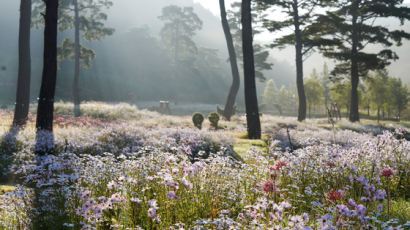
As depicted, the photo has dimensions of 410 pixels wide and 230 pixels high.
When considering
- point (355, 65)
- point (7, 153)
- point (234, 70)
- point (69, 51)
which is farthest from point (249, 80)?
point (69, 51)

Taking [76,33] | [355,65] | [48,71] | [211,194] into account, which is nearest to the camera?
[211,194]

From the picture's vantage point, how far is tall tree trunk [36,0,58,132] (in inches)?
407

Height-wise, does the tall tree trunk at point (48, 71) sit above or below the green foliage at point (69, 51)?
below

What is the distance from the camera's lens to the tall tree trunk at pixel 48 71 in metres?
10.3

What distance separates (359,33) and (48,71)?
2427 cm

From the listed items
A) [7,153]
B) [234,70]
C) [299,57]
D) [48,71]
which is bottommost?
[7,153]

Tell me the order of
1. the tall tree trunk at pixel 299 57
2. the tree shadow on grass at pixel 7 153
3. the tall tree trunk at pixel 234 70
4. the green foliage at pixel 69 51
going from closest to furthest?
the tree shadow on grass at pixel 7 153 → the tall tree trunk at pixel 234 70 → the tall tree trunk at pixel 299 57 → the green foliage at pixel 69 51

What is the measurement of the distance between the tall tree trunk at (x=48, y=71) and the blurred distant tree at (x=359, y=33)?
19.2 m

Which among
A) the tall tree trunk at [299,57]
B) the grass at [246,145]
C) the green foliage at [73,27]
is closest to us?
the grass at [246,145]

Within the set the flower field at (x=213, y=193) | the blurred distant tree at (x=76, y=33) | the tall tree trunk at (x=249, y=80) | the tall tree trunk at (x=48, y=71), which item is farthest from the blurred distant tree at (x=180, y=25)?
the flower field at (x=213, y=193)

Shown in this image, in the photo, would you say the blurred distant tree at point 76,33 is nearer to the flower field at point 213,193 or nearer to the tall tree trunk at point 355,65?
the tall tree trunk at point 355,65

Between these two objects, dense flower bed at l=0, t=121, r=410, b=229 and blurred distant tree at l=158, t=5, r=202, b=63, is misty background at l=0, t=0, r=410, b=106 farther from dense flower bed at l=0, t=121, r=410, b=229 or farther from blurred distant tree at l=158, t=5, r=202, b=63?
dense flower bed at l=0, t=121, r=410, b=229

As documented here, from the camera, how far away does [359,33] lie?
2627 centimetres

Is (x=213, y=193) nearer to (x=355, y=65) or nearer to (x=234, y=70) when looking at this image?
(x=234, y=70)
